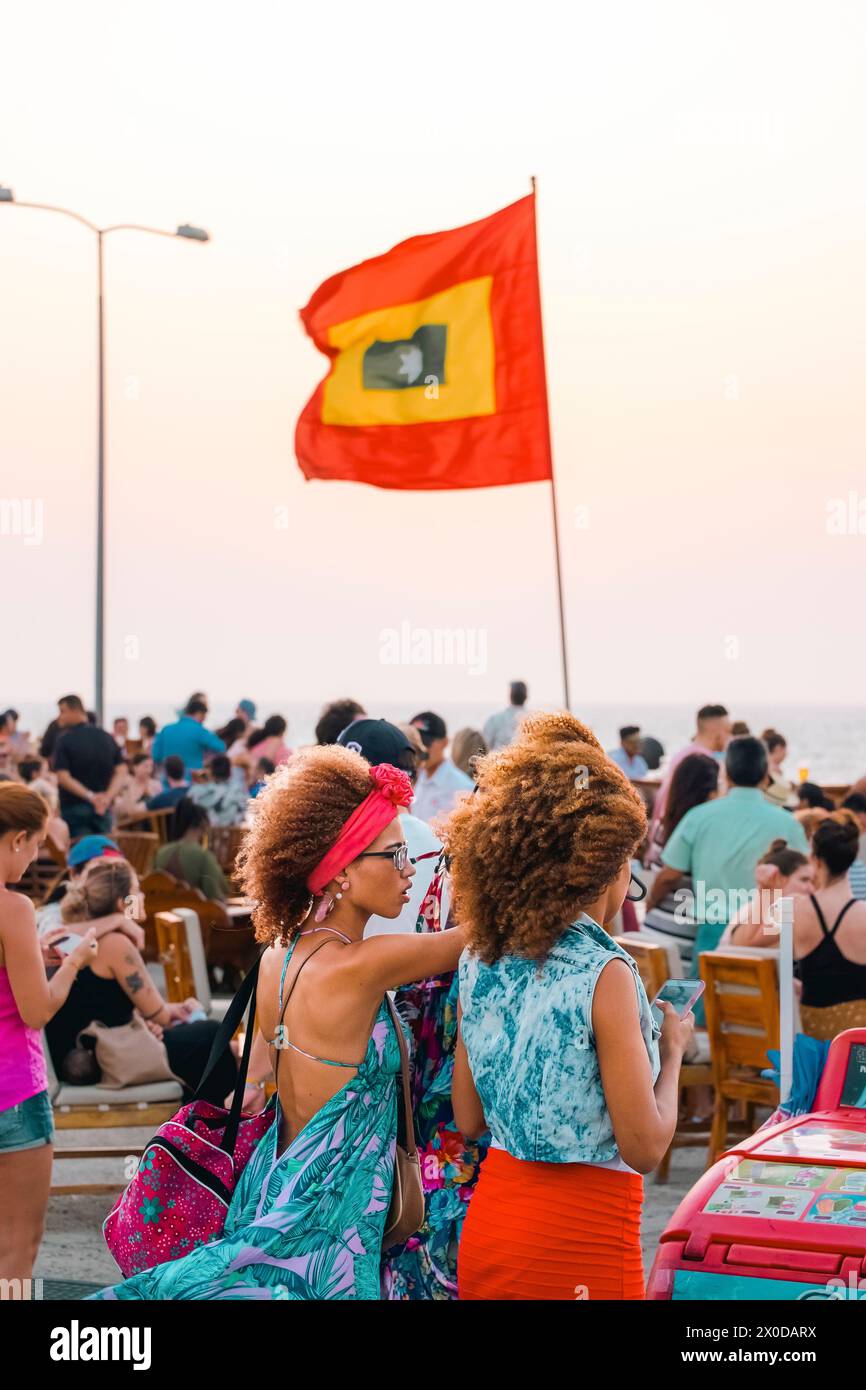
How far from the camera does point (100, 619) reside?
21094mm

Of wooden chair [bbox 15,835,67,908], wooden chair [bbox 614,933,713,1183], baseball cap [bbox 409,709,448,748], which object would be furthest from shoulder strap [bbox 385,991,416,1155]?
wooden chair [bbox 15,835,67,908]

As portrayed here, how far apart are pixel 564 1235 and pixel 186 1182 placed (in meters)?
0.67

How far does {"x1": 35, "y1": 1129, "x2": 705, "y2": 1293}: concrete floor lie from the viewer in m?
5.91

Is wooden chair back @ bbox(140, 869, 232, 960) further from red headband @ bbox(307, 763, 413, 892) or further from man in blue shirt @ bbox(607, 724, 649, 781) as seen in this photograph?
man in blue shirt @ bbox(607, 724, 649, 781)

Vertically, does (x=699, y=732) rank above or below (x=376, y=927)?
above

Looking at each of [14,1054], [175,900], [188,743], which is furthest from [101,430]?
[14,1054]

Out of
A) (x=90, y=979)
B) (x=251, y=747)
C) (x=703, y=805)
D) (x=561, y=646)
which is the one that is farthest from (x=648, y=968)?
(x=251, y=747)

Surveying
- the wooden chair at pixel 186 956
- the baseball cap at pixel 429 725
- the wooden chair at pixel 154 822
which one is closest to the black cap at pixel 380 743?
the wooden chair at pixel 186 956

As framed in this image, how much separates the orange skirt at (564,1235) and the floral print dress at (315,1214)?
0.21 meters

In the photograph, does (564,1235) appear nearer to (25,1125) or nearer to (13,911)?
(13,911)

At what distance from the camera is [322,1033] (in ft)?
9.71
